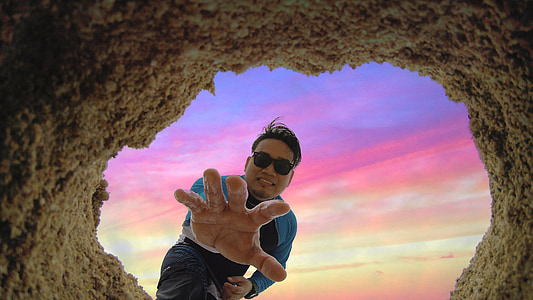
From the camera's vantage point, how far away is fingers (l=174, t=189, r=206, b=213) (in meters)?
1.76

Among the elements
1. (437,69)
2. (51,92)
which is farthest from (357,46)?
(51,92)

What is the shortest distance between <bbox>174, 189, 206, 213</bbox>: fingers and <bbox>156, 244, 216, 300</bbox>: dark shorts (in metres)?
0.69

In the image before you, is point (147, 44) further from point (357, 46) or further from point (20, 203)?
point (357, 46)

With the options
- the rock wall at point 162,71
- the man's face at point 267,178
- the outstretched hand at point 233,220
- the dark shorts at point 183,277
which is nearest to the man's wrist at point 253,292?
the dark shorts at point 183,277

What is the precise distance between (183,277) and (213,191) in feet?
2.93

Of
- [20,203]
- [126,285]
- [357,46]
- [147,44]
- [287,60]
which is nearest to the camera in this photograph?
[20,203]

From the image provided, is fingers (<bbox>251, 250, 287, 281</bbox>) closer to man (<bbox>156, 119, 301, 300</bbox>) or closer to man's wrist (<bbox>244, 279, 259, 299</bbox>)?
man (<bbox>156, 119, 301, 300</bbox>)

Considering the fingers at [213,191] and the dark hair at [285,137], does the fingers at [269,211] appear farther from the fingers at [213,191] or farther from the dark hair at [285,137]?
the dark hair at [285,137]

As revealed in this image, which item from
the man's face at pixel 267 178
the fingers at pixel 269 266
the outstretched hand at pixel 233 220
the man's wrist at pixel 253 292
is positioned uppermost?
the man's face at pixel 267 178

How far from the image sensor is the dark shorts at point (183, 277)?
2.20 meters

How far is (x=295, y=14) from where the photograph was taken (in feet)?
4.15

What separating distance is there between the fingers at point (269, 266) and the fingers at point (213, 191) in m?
0.35

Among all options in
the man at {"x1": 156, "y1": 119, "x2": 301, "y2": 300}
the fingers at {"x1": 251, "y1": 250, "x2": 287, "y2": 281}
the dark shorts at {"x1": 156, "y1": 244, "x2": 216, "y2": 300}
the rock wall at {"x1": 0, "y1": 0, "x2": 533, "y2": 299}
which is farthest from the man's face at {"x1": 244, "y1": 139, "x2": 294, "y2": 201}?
the rock wall at {"x1": 0, "y1": 0, "x2": 533, "y2": 299}

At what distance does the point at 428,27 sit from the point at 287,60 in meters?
0.63
